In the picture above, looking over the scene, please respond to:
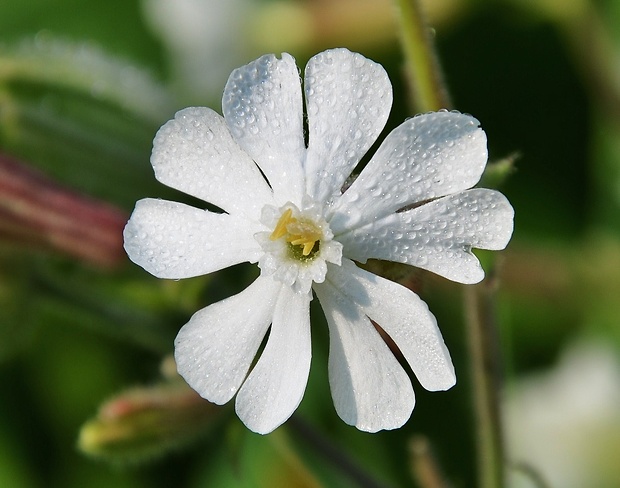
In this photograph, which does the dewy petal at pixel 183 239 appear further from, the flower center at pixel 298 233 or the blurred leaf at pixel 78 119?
the blurred leaf at pixel 78 119

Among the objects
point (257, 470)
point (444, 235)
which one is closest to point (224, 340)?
point (444, 235)

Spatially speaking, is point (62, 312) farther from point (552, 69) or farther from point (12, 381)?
point (552, 69)

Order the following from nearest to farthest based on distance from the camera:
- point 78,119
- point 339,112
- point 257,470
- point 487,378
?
point 339,112 < point 487,378 < point 78,119 < point 257,470

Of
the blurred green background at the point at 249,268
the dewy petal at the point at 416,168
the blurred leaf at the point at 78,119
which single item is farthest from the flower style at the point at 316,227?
the blurred leaf at the point at 78,119

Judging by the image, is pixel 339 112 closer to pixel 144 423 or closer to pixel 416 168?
pixel 416 168

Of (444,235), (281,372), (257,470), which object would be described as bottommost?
(257,470)
